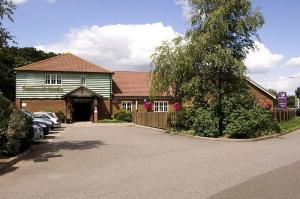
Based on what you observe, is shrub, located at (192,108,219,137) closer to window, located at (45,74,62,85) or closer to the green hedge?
the green hedge

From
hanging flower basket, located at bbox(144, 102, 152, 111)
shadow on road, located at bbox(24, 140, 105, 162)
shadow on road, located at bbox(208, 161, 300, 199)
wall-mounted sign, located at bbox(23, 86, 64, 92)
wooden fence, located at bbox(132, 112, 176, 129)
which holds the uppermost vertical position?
wall-mounted sign, located at bbox(23, 86, 64, 92)

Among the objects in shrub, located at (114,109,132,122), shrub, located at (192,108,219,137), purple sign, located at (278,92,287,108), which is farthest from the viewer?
shrub, located at (114,109,132,122)

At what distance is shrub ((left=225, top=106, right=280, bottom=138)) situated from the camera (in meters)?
26.0

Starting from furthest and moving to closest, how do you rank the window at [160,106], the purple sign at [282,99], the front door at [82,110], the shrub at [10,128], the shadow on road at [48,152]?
the window at [160,106]
the front door at [82,110]
the purple sign at [282,99]
the shadow on road at [48,152]
the shrub at [10,128]

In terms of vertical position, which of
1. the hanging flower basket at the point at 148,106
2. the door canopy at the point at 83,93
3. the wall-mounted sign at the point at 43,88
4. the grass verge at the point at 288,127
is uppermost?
the wall-mounted sign at the point at 43,88

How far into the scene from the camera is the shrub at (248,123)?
26.0m

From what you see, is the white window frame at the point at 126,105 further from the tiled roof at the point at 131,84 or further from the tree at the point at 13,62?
the tree at the point at 13,62

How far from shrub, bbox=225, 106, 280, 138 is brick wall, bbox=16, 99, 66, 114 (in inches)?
1032

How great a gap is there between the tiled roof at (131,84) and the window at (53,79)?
21.1 feet

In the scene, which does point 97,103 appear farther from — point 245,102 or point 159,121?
point 245,102

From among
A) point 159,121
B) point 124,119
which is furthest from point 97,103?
point 159,121

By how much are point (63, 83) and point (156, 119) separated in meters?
16.5

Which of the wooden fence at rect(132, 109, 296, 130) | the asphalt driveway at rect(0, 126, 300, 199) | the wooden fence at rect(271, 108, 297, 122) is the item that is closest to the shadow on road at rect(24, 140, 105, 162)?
the asphalt driveway at rect(0, 126, 300, 199)

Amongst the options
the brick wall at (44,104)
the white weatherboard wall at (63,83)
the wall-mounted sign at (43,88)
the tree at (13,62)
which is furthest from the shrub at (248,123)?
the tree at (13,62)
